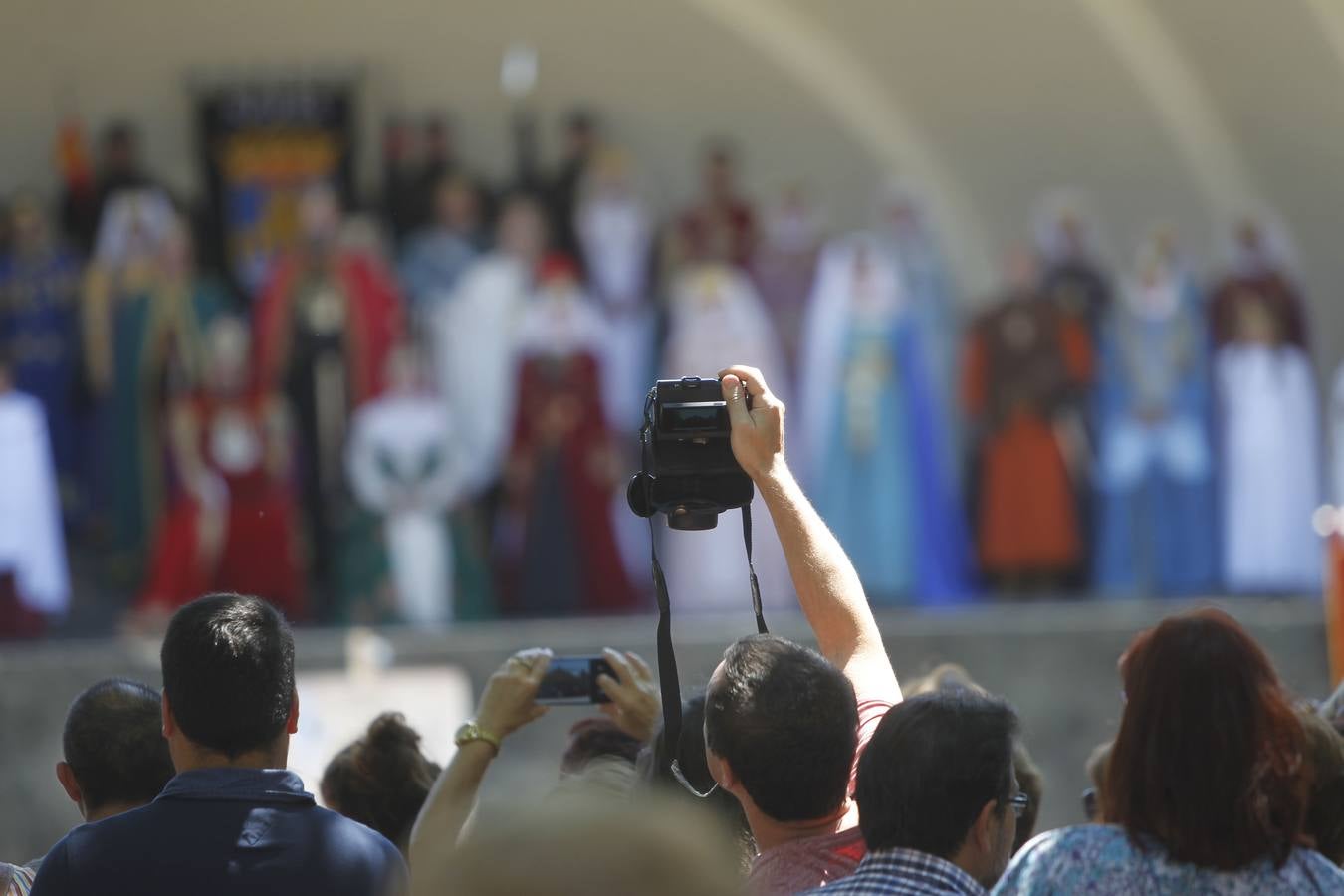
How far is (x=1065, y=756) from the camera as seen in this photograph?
25.3 ft

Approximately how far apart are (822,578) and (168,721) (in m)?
0.67

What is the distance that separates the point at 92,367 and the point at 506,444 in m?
1.83

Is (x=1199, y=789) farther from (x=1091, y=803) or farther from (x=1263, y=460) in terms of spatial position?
(x=1263, y=460)

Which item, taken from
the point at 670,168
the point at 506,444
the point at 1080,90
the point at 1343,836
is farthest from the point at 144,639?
the point at 1343,836

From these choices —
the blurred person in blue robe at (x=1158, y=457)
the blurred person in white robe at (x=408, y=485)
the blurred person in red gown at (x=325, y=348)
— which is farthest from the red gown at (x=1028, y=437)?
the blurred person in red gown at (x=325, y=348)

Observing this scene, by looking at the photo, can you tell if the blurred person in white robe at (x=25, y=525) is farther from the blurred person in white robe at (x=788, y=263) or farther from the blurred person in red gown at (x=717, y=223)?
the blurred person in white robe at (x=788, y=263)

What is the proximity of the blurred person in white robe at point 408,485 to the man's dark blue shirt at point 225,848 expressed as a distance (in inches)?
269

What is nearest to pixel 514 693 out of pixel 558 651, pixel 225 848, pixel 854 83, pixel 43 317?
pixel 225 848

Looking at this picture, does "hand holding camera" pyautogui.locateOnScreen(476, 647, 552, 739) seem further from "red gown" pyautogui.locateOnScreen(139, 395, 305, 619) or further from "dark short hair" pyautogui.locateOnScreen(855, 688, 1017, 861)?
"red gown" pyautogui.locateOnScreen(139, 395, 305, 619)

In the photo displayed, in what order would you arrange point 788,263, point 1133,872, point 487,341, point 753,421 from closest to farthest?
point 1133,872 < point 753,421 < point 487,341 < point 788,263

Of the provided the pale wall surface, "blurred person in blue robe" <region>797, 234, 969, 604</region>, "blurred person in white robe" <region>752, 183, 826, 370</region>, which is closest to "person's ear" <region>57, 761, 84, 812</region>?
"blurred person in blue robe" <region>797, 234, 969, 604</region>

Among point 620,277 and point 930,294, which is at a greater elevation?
point 620,277

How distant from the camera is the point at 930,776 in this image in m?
1.83

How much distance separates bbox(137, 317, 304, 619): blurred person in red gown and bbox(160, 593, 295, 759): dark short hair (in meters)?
6.73
